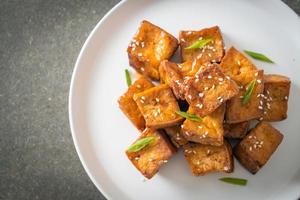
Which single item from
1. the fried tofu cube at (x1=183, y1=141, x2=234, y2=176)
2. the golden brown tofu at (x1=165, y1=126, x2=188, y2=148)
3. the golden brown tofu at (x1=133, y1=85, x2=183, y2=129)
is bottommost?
the fried tofu cube at (x1=183, y1=141, x2=234, y2=176)

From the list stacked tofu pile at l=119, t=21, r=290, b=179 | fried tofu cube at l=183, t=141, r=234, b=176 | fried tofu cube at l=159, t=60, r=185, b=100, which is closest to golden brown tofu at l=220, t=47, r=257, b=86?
stacked tofu pile at l=119, t=21, r=290, b=179

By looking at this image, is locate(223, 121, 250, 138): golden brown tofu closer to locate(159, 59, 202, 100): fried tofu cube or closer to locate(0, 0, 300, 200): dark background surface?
locate(159, 59, 202, 100): fried tofu cube

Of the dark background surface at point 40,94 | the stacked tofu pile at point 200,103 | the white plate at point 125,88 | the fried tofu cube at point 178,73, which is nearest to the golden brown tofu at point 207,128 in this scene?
the stacked tofu pile at point 200,103

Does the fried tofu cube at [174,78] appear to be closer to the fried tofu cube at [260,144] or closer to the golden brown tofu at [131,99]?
the golden brown tofu at [131,99]

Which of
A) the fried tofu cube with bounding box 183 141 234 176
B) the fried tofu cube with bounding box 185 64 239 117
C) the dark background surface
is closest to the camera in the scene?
the fried tofu cube with bounding box 185 64 239 117

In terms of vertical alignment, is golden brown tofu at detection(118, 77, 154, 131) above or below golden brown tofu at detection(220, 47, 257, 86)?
below

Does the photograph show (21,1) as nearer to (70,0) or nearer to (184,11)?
(70,0)

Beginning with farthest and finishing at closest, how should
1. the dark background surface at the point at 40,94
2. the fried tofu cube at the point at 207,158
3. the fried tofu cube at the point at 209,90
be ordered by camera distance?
the dark background surface at the point at 40,94 < the fried tofu cube at the point at 207,158 < the fried tofu cube at the point at 209,90
